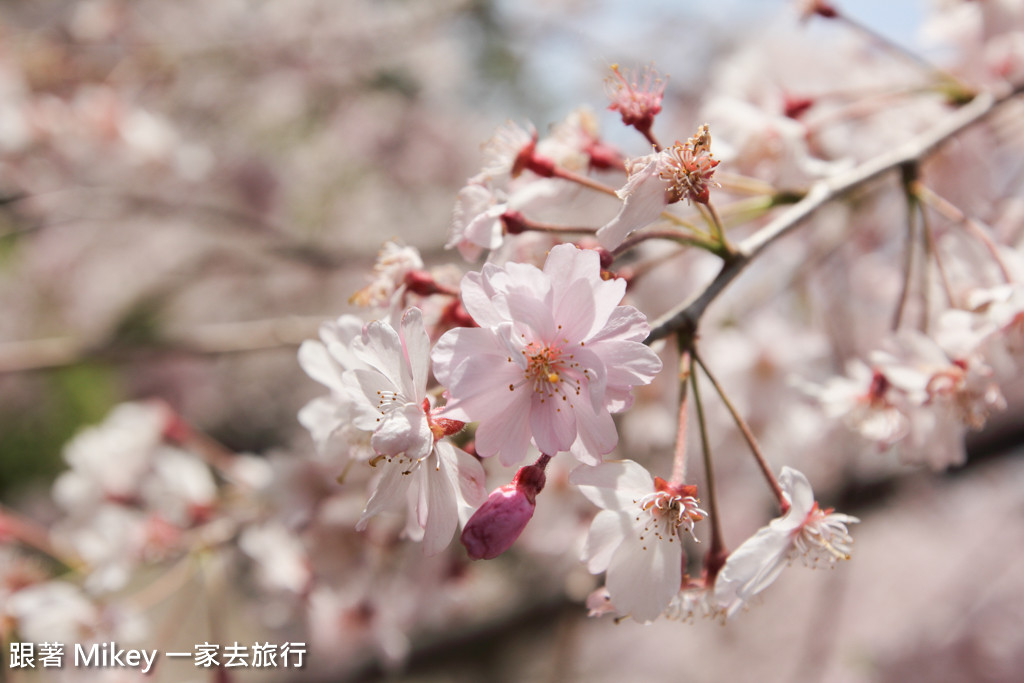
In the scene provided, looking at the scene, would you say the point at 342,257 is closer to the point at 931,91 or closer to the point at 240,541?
the point at 240,541

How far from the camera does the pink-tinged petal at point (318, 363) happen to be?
65 cm

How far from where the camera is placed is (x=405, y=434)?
0.47 metres

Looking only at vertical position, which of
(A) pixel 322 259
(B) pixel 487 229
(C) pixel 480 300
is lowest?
(C) pixel 480 300

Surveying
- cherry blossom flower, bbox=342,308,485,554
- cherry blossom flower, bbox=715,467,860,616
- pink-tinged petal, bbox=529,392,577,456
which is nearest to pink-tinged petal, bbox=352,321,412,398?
cherry blossom flower, bbox=342,308,485,554

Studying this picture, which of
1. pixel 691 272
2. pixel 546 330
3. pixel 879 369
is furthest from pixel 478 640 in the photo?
pixel 546 330

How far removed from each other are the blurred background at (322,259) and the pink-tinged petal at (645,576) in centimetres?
53

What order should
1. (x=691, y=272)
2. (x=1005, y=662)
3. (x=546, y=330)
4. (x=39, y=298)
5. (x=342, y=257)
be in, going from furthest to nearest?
(x=39, y=298) < (x=342, y=257) < (x=1005, y=662) < (x=691, y=272) < (x=546, y=330)

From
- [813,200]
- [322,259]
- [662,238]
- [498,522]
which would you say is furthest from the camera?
[322,259]

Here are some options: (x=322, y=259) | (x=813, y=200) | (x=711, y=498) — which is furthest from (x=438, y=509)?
(x=322, y=259)

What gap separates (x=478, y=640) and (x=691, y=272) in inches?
54.1

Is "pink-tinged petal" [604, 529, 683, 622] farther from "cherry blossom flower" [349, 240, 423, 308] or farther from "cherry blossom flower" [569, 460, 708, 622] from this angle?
"cherry blossom flower" [349, 240, 423, 308]

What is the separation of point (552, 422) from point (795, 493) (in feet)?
0.75

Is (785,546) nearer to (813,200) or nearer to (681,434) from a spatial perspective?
(681,434)

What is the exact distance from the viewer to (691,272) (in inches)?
60.2
